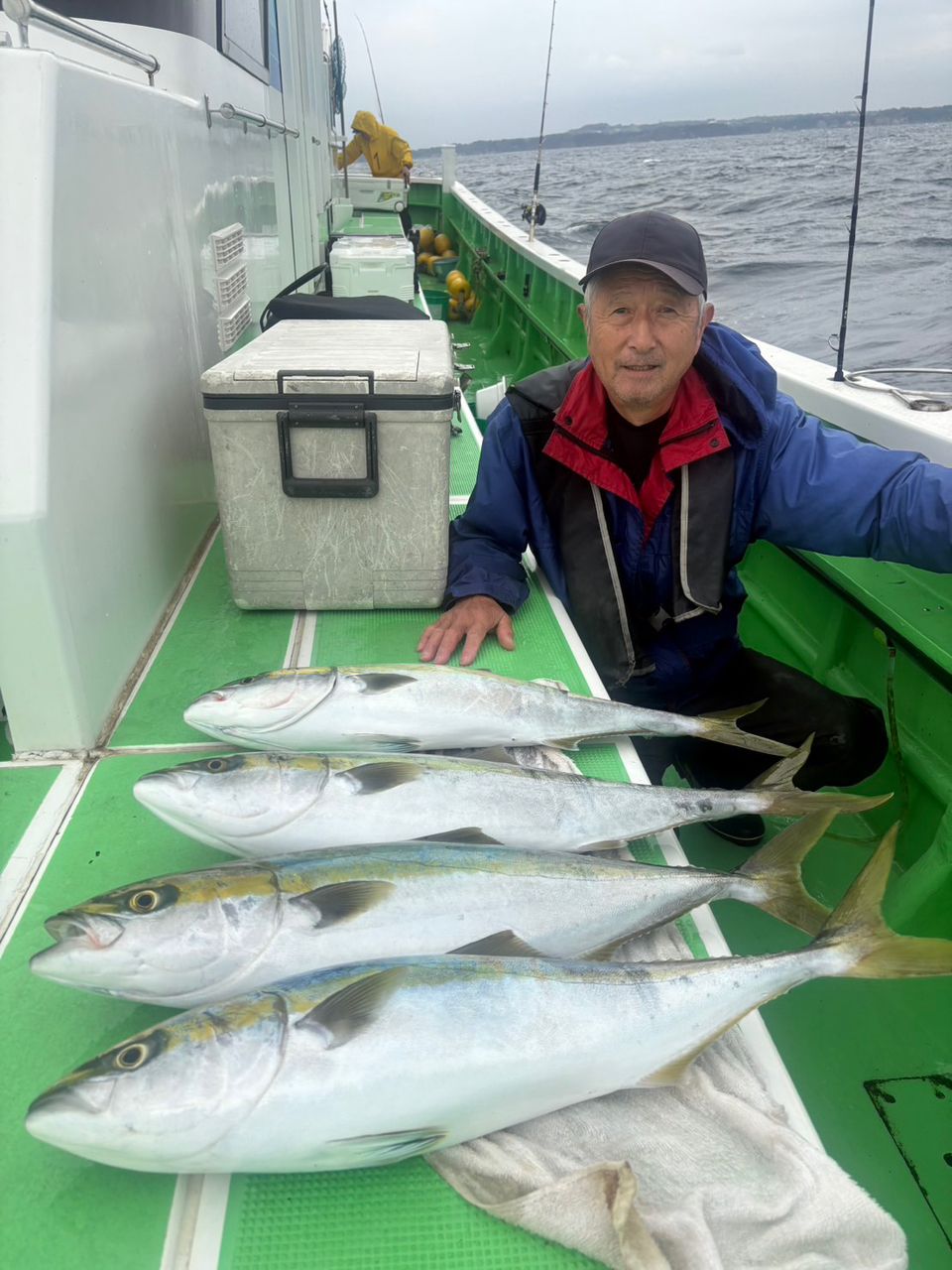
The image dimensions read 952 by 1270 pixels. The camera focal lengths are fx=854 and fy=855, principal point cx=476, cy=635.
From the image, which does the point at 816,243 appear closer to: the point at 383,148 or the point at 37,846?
the point at 383,148

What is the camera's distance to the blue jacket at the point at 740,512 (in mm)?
2695

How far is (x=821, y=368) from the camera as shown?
4309 mm

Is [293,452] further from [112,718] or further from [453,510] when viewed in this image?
[453,510]

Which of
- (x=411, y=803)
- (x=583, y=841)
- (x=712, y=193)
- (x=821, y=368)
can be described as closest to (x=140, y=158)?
(x=411, y=803)

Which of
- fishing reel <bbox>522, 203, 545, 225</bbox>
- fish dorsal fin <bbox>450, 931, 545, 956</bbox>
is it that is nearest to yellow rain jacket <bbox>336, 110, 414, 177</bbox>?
fishing reel <bbox>522, 203, 545, 225</bbox>

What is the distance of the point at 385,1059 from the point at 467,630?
64.8 inches

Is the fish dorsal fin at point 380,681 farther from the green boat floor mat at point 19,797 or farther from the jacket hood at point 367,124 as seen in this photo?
the jacket hood at point 367,124

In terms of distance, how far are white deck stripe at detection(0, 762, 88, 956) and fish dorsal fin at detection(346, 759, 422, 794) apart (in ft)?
2.24

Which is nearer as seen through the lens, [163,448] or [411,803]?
[411,803]

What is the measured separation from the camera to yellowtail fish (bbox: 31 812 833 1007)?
1408mm

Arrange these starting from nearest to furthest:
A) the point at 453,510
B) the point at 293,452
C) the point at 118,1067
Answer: the point at 118,1067 < the point at 293,452 < the point at 453,510

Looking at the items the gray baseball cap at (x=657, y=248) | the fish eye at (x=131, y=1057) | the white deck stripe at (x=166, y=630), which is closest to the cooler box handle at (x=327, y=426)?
the white deck stripe at (x=166, y=630)

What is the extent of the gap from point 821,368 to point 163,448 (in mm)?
3219

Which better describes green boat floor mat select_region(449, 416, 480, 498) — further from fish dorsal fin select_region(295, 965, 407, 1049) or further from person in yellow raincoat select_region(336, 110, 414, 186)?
person in yellow raincoat select_region(336, 110, 414, 186)
